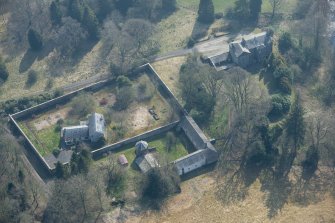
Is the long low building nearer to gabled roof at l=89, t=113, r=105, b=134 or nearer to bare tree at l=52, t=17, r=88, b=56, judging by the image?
bare tree at l=52, t=17, r=88, b=56

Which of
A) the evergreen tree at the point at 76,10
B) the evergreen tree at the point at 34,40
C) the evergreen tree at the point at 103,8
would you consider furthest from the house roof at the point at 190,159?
the evergreen tree at the point at 103,8

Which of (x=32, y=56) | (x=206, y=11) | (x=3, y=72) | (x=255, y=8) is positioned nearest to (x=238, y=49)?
(x=206, y=11)

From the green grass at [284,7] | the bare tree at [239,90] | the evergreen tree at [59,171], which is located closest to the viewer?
the evergreen tree at [59,171]

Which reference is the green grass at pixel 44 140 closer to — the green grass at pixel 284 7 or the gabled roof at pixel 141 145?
the gabled roof at pixel 141 145

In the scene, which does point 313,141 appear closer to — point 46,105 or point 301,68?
point 301,68

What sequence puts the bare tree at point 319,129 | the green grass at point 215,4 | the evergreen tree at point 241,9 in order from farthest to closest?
the green grass at point 215,4 < the evergreen tree at point 241,9 < the bare tree at point 319,129

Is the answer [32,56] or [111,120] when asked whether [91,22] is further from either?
[111,120]

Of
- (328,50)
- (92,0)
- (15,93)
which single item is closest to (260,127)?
(328,50)
